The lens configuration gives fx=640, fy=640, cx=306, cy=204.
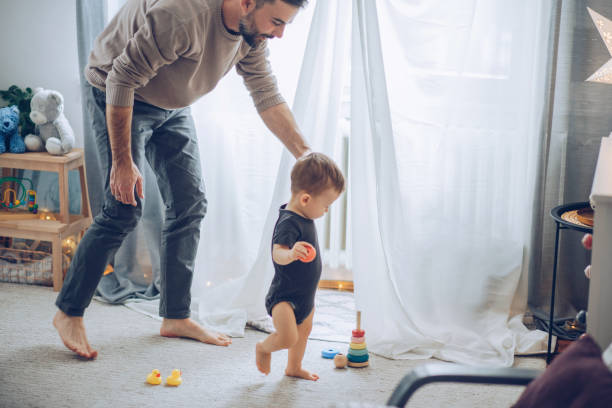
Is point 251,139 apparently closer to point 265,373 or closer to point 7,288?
point 265,373

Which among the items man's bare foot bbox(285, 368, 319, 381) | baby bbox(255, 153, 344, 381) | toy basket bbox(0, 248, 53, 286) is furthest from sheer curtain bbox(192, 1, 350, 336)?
toy basket bbox(0, 248, 53, 286)

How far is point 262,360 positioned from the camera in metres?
1.90

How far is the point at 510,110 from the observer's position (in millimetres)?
2262

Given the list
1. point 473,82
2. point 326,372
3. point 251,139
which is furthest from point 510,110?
point 326,372

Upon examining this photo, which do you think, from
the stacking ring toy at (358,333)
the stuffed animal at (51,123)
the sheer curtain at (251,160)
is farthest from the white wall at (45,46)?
the stacking ring toy at (358,333)

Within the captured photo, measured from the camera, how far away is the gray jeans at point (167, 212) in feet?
6.48

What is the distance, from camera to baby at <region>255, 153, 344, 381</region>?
5.72 feet

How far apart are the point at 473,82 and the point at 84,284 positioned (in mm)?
1466

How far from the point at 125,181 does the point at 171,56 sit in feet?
1.31

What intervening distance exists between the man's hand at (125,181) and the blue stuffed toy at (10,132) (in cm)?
100

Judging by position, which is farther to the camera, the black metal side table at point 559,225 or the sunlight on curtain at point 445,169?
the sunlight on curtain at point 445,169

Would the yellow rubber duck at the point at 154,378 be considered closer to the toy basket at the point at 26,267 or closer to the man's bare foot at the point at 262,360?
the man's bare foot at the point at 262,360

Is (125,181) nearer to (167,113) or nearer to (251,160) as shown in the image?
(167,113)

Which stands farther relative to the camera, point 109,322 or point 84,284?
point 109,322
